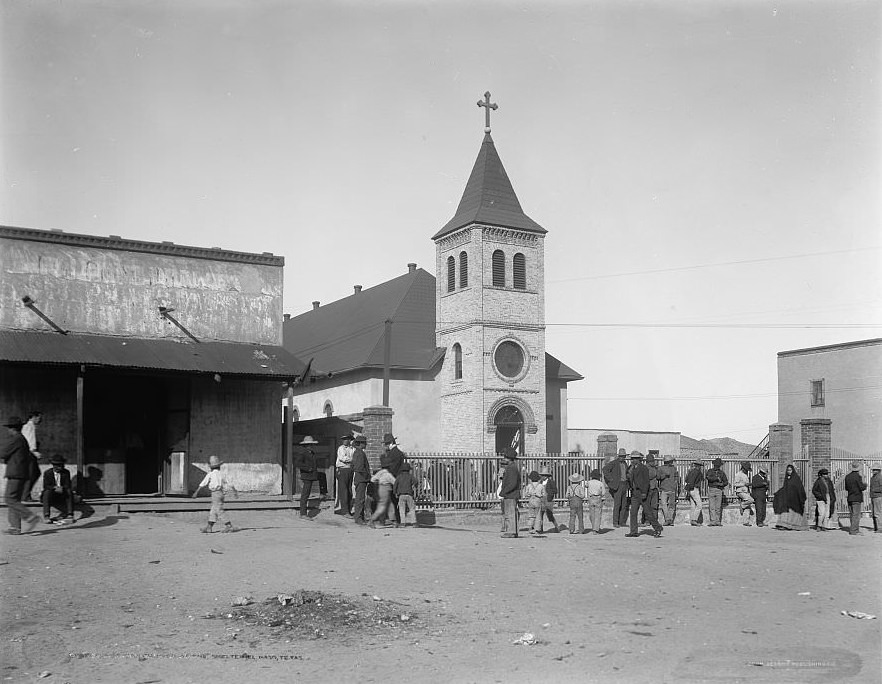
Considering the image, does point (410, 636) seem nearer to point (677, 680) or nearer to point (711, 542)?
point (677, 680)

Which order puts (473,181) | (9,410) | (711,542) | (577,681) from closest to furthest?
(577,681) < (711,542) < (9,410) < (473,181)

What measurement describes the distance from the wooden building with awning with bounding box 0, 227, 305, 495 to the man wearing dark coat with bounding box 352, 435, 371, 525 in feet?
17.3

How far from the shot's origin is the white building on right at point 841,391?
46438 millimetres

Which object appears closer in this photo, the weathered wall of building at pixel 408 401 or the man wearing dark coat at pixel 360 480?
the man wearing dark coat at pixel 360 480

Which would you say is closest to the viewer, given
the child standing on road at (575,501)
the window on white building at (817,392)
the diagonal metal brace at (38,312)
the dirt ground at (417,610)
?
the dirt ground at (417,610)

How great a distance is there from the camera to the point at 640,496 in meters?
19.5

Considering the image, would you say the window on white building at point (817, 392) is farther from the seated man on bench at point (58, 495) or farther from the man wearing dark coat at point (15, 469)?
the man wearing dark coat at point (15, 469)

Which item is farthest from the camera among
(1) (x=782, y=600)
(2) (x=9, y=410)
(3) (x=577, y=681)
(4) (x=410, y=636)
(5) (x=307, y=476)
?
(2) (x=9, y=410)

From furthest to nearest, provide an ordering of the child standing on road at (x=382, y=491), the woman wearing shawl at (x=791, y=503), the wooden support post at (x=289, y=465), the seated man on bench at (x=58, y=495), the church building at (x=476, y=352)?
the church building at (x=476, y=352)
the wooden support post at (x=289, y=465)
the woman wearing shawl at (x=791, y=503)
the child standing on road at (x=382, y=491)
the seated man on bench at (x=58, y=495)

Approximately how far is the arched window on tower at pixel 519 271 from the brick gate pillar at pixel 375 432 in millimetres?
21926

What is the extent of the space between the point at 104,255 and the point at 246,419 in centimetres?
522

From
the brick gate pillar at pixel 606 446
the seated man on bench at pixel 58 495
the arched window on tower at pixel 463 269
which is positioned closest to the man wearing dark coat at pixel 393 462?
the seated man on bench at pixel 58 495

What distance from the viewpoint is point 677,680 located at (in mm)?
7574

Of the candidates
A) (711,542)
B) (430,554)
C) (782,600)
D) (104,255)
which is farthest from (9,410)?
(782,600)
